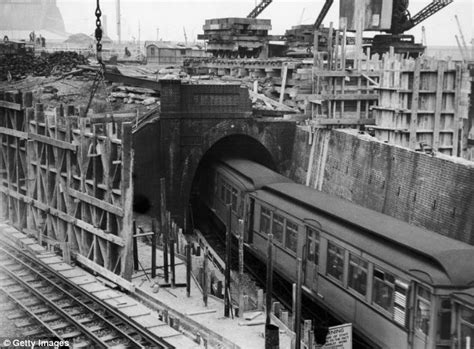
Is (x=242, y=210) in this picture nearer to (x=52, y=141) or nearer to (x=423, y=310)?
(x=52, y=141)

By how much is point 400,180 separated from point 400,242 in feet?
23.5

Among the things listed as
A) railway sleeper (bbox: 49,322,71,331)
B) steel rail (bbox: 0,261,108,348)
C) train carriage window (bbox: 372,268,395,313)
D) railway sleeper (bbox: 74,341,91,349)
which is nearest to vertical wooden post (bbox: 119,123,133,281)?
steel rail (bbox: 0,261,108,348)

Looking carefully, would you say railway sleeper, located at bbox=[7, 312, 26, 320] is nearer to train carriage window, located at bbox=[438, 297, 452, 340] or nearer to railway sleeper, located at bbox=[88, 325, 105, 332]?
railway sleeper, located at bbox=[88, 325, 105, 332]

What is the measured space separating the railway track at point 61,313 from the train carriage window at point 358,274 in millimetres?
4298

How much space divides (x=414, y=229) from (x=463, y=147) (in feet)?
37.2

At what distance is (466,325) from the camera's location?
11.2 metres

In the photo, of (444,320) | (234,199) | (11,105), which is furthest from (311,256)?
(11,105)

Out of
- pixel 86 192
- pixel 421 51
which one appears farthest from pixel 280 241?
pixel 421 51

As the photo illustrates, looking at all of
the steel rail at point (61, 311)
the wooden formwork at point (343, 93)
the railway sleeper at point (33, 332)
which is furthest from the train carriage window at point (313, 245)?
the wooden formwork at point (343, 93)

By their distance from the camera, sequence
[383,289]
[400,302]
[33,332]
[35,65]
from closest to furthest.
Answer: [400,302] → [383,289] → [33,332] → [35,65]

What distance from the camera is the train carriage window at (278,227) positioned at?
18.4 m

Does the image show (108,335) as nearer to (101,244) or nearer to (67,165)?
(101,244)

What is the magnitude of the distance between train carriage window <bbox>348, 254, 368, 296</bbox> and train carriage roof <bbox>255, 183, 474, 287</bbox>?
1.18ft

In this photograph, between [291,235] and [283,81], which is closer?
[291,235]
